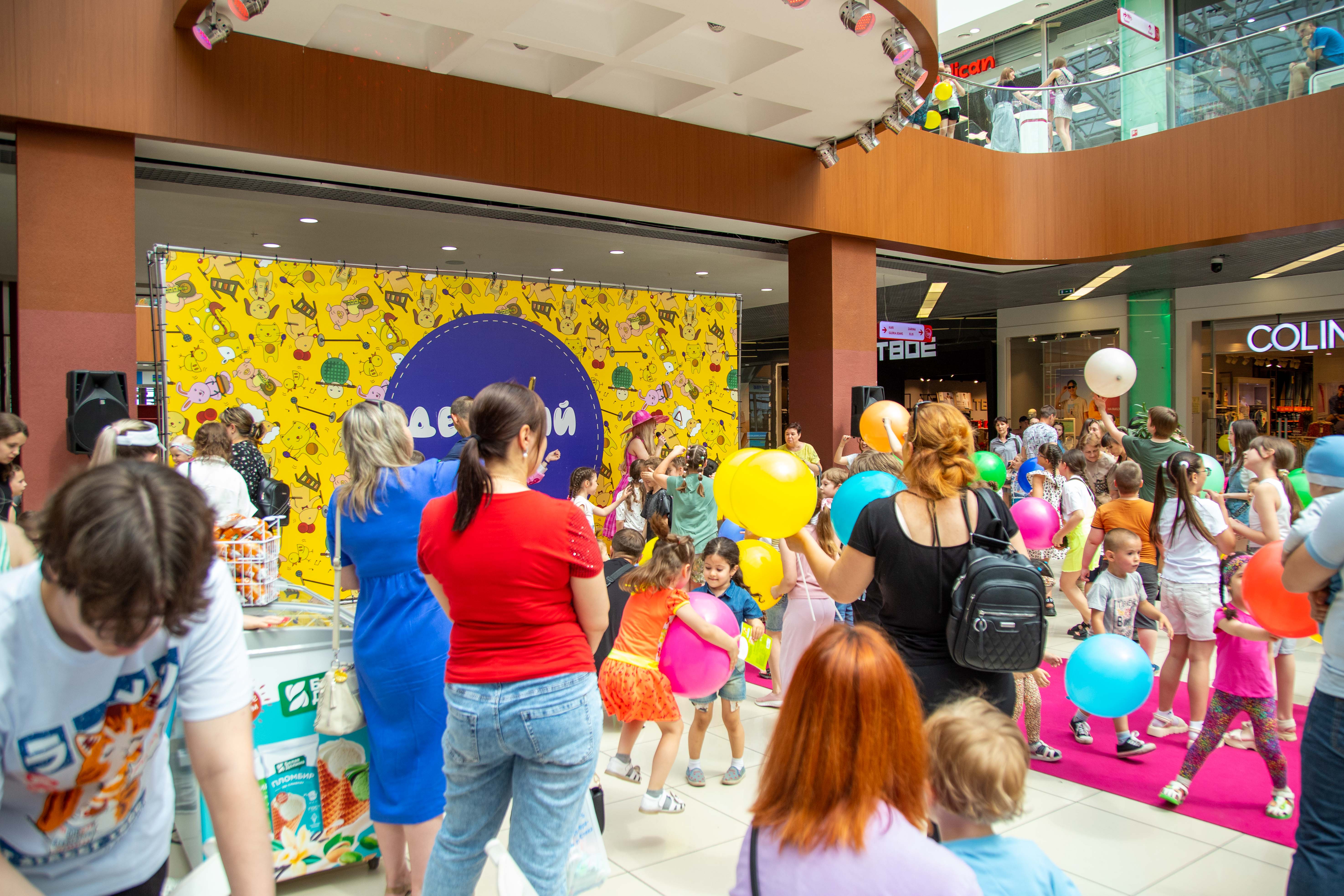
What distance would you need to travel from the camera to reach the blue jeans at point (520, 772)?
2033 mm

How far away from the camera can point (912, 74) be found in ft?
18.8

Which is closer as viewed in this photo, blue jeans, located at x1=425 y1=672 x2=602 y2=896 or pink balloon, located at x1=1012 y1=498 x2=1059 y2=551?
blue jeans, located at x1=425 y1=672 x2=602 y2=896

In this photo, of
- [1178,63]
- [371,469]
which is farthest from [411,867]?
[1178,63]

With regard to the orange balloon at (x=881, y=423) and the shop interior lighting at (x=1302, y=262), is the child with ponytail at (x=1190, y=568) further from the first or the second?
the shop interior lighting at (x=1302, y=262)

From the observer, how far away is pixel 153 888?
1.31m

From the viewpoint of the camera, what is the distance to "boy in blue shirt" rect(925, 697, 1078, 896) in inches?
59.2

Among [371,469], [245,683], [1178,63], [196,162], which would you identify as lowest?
[245,683]

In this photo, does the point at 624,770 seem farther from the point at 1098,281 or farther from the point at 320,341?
the point at 1098,281

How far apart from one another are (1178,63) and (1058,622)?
7.02 metres

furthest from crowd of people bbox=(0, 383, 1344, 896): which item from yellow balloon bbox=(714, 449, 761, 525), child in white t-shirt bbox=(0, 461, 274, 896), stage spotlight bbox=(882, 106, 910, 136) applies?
stage spotlight bbox=(882, 106, 910, 136)

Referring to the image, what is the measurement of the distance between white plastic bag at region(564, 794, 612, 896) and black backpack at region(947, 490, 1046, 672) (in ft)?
3.61

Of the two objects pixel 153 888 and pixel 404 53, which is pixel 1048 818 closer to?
pixel 153 888

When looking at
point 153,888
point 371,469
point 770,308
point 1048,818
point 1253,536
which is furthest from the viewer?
point 770,308

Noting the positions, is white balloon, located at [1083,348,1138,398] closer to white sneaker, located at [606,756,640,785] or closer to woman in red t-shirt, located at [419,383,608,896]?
white sneaker, located at [606,756,640,785]
